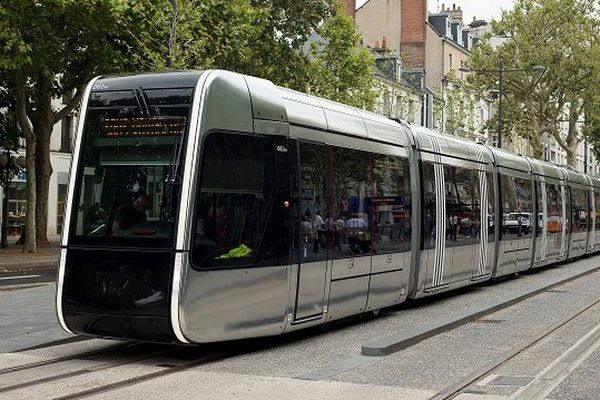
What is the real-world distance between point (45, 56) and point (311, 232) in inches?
777

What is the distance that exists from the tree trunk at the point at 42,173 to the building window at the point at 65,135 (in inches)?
505

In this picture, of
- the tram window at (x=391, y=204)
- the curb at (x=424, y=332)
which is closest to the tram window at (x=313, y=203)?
the curb at (x=424, y=332)

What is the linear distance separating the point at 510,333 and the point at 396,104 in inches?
1499

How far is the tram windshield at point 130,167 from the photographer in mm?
9266

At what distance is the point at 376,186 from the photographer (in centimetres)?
1306

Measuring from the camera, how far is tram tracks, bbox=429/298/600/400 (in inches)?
317

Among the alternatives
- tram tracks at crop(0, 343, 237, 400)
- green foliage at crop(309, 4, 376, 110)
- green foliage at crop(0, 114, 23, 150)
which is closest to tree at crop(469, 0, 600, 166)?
green foliage at crop(309, 4, 376, 110)

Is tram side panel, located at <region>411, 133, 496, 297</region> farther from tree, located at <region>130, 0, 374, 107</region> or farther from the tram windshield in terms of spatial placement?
tree, located at <region>130, 0, 374, 107</region>

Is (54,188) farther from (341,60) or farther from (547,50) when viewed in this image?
(547,50)

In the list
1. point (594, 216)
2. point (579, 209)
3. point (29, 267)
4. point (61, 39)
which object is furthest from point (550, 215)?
point (61, 39)

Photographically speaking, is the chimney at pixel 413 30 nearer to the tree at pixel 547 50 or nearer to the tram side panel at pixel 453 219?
the tree at pixel 547 50

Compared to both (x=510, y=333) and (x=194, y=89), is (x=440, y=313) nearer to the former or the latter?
(x=510, y=333)

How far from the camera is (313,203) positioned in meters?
11.0

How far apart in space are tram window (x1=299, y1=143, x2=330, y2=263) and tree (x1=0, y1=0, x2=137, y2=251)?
50.1ft
